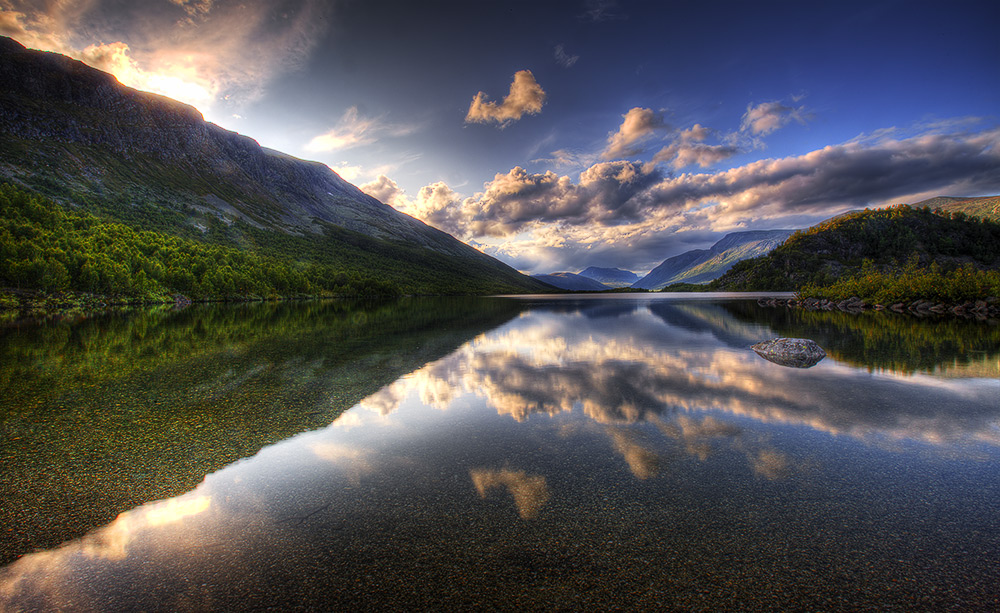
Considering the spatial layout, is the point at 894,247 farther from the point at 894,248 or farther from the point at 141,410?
the point at 141,410

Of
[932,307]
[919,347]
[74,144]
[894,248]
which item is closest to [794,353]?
[919,347]

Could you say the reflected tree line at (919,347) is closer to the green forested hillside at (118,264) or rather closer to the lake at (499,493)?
the lake at (499,493)

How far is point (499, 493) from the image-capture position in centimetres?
628

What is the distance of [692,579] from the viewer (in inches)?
165

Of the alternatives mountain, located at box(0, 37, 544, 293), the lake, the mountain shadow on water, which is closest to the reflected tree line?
the lake

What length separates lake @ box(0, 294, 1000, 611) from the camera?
4.14 m

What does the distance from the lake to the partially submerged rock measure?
10.9 ft

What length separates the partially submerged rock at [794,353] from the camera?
17.5m

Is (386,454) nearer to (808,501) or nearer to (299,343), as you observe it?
(808,501)

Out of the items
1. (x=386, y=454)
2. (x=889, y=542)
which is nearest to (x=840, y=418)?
(x=889, y=542)

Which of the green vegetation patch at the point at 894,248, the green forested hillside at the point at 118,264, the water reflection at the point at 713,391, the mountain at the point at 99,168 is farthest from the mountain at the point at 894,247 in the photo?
the green forested hillside at the point at 118,264

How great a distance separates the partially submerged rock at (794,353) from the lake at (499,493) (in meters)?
3.32

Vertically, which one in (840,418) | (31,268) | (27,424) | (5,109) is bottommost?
(840,418)

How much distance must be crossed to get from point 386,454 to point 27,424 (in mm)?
9633
